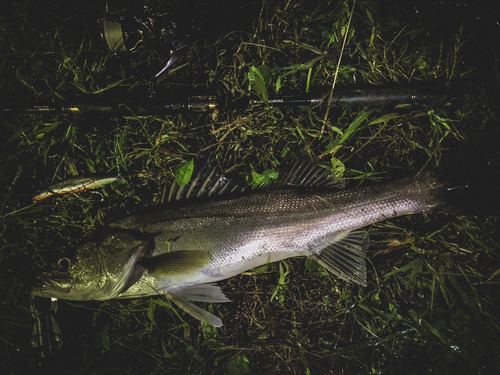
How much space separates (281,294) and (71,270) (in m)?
2.00

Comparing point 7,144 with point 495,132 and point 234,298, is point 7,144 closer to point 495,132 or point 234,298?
point 234,298

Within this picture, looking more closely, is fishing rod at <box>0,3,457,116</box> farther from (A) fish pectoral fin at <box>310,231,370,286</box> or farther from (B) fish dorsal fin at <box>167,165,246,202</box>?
(A) fish pectoral fin at <box>310,231,370,286</box>

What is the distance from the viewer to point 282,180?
111 inches

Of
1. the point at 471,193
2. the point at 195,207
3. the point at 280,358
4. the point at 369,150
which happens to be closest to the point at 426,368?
the point at 280,358

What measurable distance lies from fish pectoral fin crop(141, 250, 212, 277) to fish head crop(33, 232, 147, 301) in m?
0.14

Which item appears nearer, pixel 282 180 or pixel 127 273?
pixel 127 273

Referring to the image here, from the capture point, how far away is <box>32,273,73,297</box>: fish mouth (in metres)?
2.64

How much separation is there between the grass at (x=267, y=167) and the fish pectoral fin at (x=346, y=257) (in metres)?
0.27

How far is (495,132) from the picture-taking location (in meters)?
2.75

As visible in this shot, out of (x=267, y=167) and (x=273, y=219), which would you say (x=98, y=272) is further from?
(x=267, y=167)

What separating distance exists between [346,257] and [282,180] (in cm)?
94

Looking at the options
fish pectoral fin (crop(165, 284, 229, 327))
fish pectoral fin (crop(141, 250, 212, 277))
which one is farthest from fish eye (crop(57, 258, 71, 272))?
fish pectoral fin (crop(165, 284, 229, 327))

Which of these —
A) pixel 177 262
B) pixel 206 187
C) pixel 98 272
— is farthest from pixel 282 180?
pixel 98 272

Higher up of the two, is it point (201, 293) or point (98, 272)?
point (98, 272)
